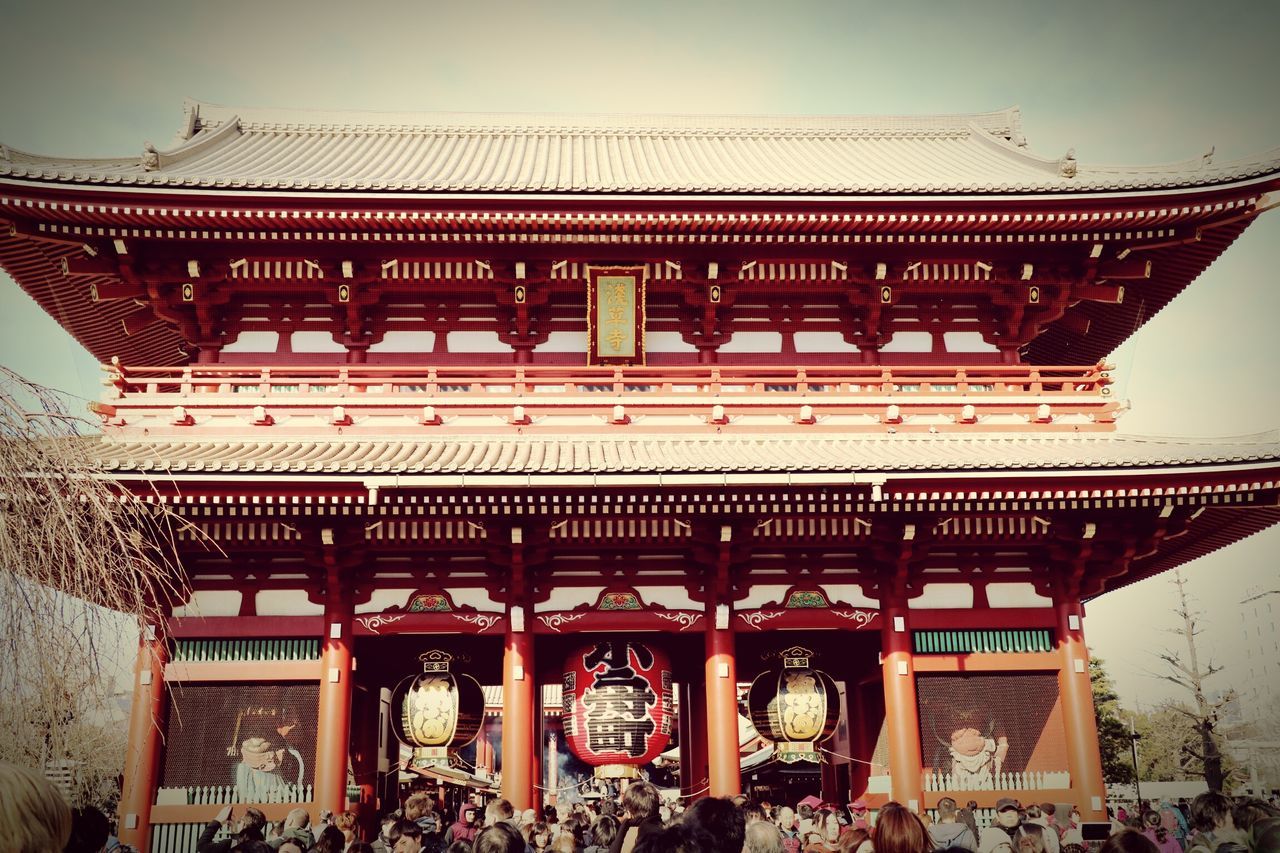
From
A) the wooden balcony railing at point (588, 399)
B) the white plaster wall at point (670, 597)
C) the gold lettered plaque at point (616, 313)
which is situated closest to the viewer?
the white plaster wall at point (670, 597)

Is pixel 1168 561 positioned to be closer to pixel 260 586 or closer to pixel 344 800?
pixel 344 800

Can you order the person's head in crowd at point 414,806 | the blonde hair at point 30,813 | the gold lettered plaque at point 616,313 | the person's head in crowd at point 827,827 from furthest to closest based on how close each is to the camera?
the gold lettered plaque at point 616,313 < the person's head in crowd at point 827,827 < the person's head in crowd at point 414,806 < the blonde hair at point 30,813

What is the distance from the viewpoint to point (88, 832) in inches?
161

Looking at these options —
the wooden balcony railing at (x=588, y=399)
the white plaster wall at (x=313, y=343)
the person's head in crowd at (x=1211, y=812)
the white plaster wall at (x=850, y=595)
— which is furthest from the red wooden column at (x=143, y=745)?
the person's head in crowd at (x=1211, y=812)

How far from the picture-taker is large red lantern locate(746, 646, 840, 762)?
43.7 ft

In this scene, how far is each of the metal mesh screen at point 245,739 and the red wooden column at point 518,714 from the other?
2563 millimetres

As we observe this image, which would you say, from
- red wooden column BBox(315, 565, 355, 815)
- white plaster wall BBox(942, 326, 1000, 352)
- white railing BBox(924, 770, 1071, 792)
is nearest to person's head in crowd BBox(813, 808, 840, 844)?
white railing BBox(924, 770, 1071, 792)

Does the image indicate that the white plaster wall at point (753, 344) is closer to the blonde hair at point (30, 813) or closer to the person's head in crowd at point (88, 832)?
the person's head in crowd at point (88, 832)

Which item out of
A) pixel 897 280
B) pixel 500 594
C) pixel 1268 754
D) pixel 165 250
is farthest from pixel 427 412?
pixel 1268 754

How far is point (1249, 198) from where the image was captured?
13.8m

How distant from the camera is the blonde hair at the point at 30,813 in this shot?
9.46 feet

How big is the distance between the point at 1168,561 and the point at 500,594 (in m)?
10.8

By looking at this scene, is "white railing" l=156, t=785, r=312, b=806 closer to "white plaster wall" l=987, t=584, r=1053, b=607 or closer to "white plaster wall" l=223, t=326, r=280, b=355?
"white plaster wall" l=223, t=326, r=280, b=355

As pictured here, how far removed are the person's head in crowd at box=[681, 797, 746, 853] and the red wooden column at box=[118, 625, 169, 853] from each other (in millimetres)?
9459
